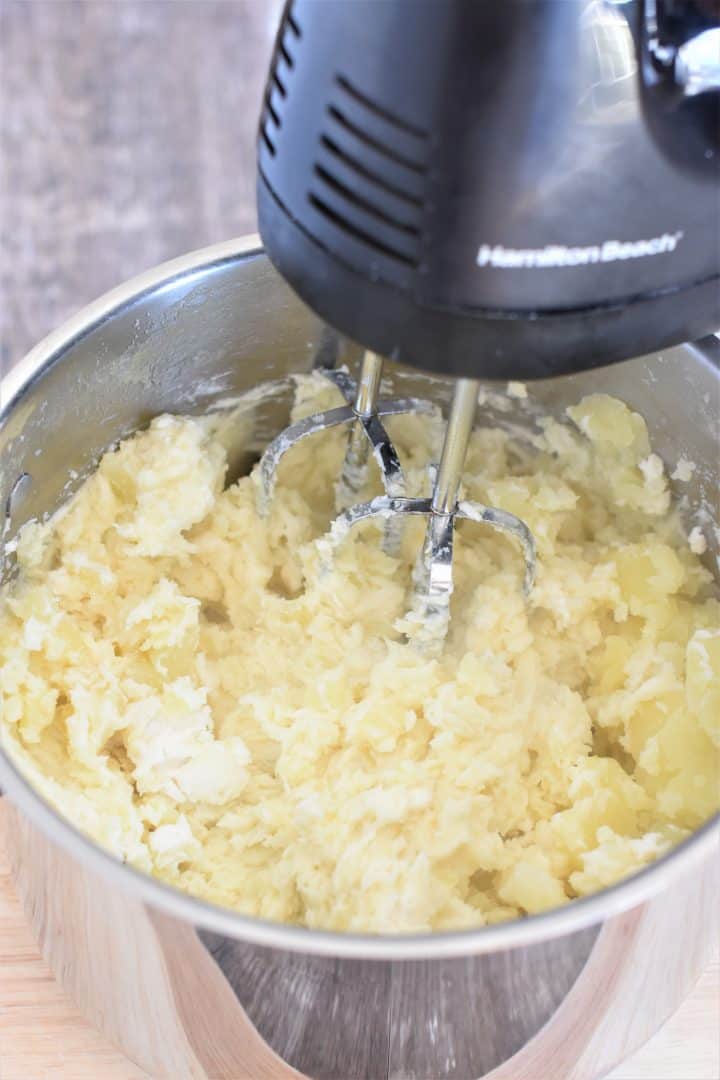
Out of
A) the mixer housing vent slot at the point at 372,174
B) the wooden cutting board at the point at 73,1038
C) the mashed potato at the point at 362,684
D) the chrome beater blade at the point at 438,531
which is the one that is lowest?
the wooden cutting board at the point at 73,1038

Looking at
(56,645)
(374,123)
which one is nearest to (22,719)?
(56,645)

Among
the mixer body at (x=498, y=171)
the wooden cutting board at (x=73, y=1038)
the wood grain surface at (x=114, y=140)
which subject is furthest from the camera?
the wood grain surface at (x=114, y=140)

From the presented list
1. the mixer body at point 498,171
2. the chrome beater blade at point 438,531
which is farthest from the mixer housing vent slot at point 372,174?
the chrome beater blade at point 438,531

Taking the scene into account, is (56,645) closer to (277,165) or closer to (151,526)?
(151,526)

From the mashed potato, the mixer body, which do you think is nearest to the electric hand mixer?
the mixer body

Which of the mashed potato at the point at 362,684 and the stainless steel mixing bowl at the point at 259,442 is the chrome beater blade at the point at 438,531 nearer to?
the mashed potato at the point at 362,684

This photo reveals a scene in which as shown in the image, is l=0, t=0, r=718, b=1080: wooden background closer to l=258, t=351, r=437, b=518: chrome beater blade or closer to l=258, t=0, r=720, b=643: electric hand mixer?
l=258, t=351, r=437, b=518: chrome beater blade

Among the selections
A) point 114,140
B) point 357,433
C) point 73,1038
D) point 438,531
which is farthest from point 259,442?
point 114,140
